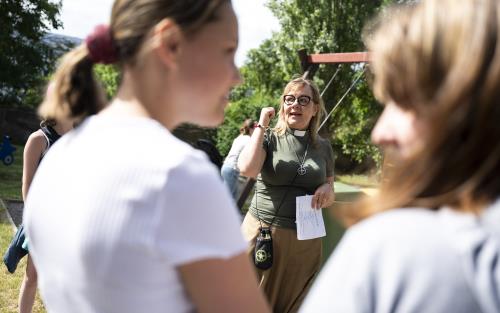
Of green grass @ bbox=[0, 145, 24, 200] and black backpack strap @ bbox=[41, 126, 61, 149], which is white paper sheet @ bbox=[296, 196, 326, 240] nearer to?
black backpack strap @ bbox=[41, 126, 61, 149]

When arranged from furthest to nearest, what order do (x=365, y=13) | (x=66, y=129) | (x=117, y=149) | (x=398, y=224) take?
1. (x=365, y=13)
2. (x=66, y=129)
3. (x=117, y=149)
4. (x=398, y=224)

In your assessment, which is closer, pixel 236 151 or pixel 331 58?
pixel 331 58

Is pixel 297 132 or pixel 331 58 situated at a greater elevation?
pixel 331 58

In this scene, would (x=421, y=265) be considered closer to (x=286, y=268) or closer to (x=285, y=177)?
(x=285, y=177)

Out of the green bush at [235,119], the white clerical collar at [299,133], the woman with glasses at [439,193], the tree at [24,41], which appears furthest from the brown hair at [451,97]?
the tree at [24,41]

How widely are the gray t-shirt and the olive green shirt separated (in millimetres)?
2377

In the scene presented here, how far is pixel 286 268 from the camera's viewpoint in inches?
124

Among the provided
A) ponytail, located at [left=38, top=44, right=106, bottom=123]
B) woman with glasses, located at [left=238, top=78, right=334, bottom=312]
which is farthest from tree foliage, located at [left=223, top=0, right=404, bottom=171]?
ponytail, located at [left=38, top=44, right=106, bottom=123]

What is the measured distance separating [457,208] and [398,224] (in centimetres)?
9

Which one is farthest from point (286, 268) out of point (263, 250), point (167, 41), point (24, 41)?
point (24, 41)

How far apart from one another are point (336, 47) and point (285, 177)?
54.3 feet

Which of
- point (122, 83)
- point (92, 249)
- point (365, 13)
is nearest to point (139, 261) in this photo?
point (92, 249)

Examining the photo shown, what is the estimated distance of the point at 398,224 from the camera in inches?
26.3

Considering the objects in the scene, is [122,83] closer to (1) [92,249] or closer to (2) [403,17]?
(1) [92,249]
